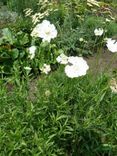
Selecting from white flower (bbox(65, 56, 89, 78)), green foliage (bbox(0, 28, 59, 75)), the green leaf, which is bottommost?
green foliage (bbox(0, 28, 59, 75))

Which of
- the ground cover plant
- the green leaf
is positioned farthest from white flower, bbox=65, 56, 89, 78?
the green leaf

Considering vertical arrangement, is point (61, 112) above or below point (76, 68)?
below

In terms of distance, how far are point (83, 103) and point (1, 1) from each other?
3457 mm

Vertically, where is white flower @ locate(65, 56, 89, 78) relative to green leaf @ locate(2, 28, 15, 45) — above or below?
above

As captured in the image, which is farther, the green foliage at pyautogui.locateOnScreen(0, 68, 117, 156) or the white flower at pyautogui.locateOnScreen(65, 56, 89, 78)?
the green foliage at pyautogui.locateOnScreen(0, 68, 117, 156)

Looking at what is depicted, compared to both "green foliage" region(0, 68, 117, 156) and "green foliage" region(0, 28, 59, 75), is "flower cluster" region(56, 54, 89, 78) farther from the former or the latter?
"green foliage" region(0, 28, 59, 75)

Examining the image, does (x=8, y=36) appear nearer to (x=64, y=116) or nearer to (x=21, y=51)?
(x=21, y=51)

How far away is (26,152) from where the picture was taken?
337 centimetres

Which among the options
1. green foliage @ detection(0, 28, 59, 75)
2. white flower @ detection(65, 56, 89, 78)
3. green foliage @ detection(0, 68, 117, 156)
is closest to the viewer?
white flower @ detection(65, 56, 89, 78)

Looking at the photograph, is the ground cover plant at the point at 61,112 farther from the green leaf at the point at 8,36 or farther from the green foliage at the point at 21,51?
the green leaf at the point at 8,36

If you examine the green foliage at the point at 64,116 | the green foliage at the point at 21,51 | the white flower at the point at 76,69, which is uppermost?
the white flower at the point at 76,69

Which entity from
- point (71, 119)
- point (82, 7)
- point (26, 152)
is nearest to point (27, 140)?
point (26, 152)

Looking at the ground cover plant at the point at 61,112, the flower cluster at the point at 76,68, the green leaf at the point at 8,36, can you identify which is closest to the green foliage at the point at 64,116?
the ground cover plant at the point at 61,112

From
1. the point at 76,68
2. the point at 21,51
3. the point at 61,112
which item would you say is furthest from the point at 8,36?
the point at 76,68
